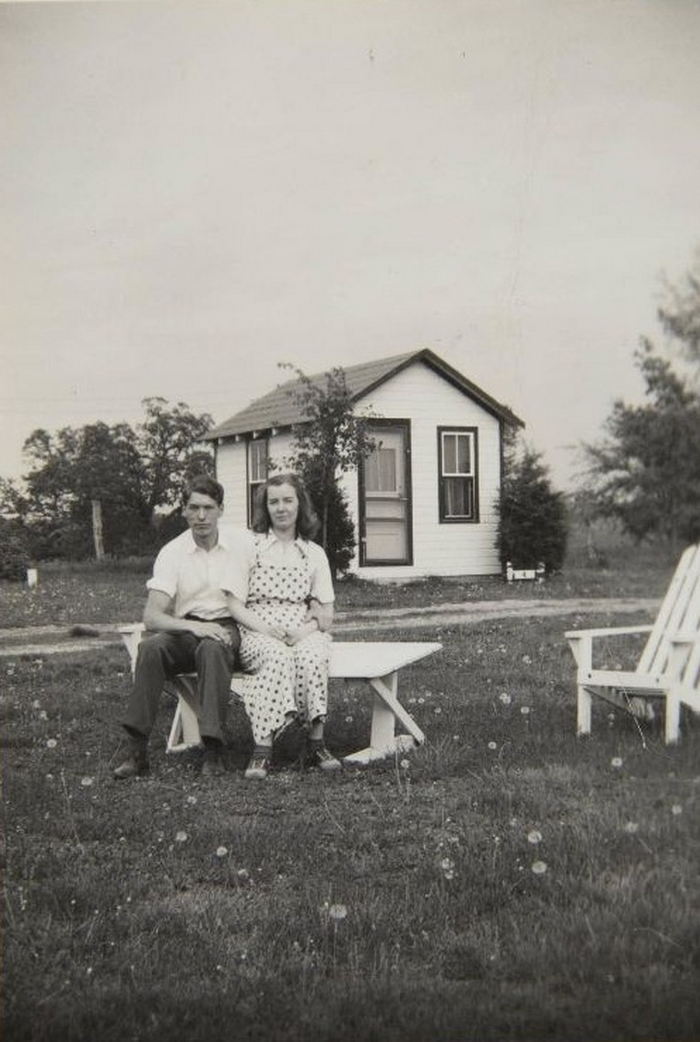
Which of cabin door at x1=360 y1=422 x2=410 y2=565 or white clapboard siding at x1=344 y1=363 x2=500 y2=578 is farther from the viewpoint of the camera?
cabin door at x1=360 y1=422 x2=410 y2=565

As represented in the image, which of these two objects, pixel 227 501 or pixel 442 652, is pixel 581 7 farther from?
pixel 442 652

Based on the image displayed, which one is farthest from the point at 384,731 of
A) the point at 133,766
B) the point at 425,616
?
the point at 425,616

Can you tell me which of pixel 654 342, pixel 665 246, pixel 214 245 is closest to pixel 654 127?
pixel 665 246

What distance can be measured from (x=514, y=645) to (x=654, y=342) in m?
4.29

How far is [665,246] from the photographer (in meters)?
3.52

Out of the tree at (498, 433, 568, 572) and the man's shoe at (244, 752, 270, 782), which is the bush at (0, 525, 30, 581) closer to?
the man's shoe at (244, 752, 270, 782)

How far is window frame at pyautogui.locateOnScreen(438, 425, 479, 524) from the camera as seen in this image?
6.09 m

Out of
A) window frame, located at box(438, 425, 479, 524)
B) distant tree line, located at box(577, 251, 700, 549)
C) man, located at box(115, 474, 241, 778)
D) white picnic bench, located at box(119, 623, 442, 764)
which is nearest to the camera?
distant tree line, located at box(577, 251, 700, 549)

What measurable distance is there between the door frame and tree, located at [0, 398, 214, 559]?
1.21 metres

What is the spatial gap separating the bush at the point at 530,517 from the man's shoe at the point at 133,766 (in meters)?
1.89

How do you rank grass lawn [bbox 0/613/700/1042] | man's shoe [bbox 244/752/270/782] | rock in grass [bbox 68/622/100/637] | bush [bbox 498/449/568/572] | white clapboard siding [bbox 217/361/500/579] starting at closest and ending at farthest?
grass lawn [bbox 0/613/700/1042] → bush [bbox 498/449/568/572] → man's shoe [bbox 244/752/270/782] → white clapboard siding [bbox 217/361/500/579] → rock in grass [bbox 68/622/100/637]

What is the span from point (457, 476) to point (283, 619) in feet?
6.15

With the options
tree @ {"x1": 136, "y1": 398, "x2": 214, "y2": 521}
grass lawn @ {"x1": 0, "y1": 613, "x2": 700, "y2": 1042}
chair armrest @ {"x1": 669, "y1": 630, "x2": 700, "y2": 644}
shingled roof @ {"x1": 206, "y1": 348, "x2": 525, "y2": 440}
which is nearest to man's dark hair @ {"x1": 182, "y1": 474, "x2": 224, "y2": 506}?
tree @ {"x1": 136, "y1": 398, "x2": 214, "y2": 521}

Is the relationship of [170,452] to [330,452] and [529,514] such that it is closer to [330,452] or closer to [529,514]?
[330,452]
